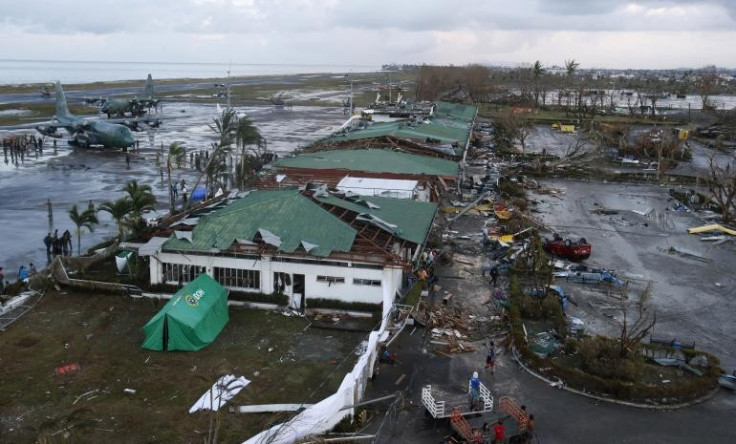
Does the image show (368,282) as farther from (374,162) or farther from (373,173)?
(374,162)

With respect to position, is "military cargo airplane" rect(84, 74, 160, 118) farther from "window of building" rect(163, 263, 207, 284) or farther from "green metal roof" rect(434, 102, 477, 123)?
"window of building" rect(163, 263, 207, 284)

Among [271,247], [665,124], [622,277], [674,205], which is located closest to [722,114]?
[665,124]

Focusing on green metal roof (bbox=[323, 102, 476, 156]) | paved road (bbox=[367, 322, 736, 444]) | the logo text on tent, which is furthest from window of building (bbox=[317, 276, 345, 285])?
green metal roof (bbox=[323, 102, 476, 156])

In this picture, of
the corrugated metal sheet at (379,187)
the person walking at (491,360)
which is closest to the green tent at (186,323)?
the person walking at (491,360)

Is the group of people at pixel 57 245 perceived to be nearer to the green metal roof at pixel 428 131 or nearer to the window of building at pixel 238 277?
the window of building at pixel 238 277

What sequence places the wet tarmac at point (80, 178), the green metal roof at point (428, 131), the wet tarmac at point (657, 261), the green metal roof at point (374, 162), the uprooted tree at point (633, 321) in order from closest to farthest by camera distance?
the uprooted tree at point (633, 321) < the wet tarmac at point (657, 261) < the wet tarmac at point (80, 178) < the green metal roof at point (374, 162) < the green metal roof at point (428, 131)

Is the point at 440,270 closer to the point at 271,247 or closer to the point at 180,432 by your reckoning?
the point at 271,247

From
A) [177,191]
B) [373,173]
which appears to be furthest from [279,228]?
[177,191]
